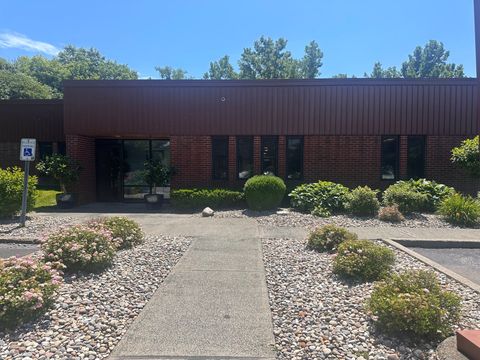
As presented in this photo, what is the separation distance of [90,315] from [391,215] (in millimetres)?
8581

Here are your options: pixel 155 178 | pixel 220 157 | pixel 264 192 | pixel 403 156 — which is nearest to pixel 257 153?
pixel 220 157

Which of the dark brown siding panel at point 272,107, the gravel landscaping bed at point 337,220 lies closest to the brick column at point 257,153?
the dark brown siding panel at point 272,107

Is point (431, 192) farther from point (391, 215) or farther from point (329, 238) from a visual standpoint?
point (329, 238)

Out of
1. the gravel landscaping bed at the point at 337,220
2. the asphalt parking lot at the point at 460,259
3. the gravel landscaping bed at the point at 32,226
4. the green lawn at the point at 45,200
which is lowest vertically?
the asphalt parking lot at the point at 460,259

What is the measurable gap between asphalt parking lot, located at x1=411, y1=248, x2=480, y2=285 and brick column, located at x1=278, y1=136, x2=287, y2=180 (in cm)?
717

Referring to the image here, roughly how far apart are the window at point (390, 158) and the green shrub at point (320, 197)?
3.50 metres

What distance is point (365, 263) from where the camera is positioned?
520 centimetres

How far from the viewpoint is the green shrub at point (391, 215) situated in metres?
10.3

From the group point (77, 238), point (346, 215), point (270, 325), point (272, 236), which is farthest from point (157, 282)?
point (346, 215)

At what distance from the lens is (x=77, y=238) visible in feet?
18.5

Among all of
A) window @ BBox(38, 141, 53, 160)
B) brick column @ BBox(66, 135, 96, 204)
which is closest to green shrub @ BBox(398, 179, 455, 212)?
brick column @ BBox(66, 135, 96, 204)

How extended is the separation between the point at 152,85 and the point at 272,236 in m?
8.60

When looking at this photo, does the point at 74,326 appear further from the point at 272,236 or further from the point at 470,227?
the point at 470,227

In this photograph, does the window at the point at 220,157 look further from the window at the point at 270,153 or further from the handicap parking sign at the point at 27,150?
the handicap parking sign at the point at 27,150
